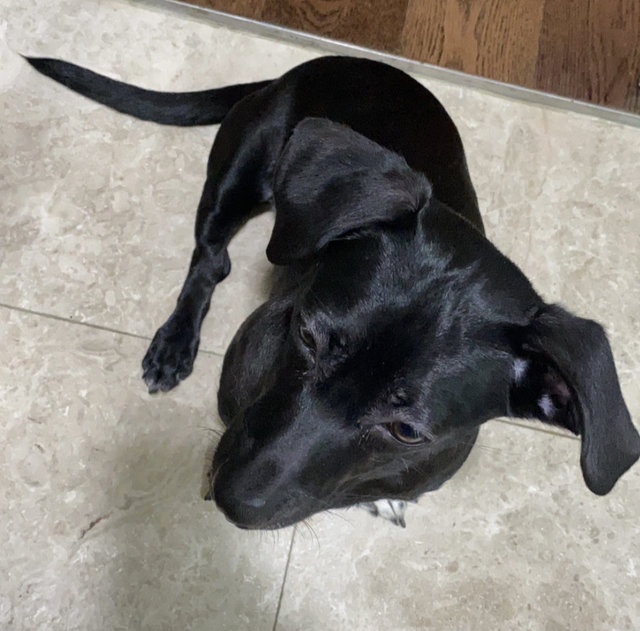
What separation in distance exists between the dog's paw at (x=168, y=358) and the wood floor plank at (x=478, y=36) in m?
1.55

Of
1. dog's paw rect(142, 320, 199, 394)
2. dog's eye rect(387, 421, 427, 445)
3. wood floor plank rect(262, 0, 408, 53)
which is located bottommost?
dog's paw rect(142, 320, 199, 394)

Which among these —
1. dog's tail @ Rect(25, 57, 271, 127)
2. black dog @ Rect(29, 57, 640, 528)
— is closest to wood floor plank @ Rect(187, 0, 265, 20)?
dog's tail @ Rect(25, 57, 271, 127)

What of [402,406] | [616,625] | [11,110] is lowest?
[616,625]


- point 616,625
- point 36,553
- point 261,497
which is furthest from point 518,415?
point 36,553

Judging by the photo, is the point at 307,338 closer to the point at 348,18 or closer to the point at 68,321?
the point at 68,321

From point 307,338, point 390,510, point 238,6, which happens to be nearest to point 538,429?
point 390,510

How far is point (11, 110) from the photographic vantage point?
2512 millimetres

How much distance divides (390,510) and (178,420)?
2.52 ft

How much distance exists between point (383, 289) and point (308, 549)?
116cm

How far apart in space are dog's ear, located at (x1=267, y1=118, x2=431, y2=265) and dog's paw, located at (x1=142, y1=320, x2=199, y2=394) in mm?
893

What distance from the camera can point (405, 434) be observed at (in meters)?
1.41

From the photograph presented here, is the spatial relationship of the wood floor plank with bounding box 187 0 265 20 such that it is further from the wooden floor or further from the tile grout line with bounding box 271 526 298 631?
the tile grout line with bounding box 271 526 298 631

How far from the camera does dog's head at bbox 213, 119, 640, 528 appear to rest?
1344 millimetres

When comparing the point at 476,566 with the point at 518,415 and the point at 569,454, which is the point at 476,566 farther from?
the point at 518,415
